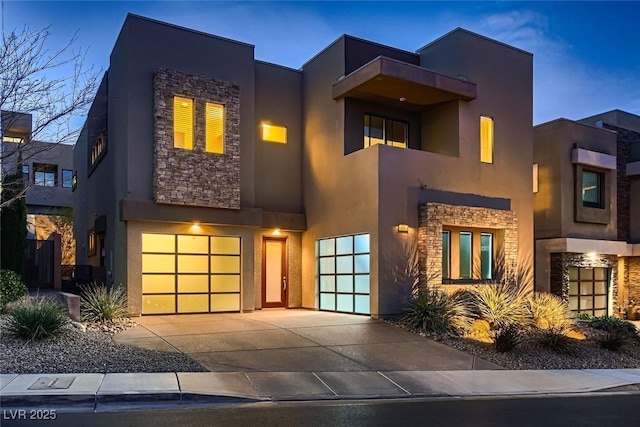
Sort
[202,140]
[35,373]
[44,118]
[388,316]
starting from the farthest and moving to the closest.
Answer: [202,140] < [388,316] < [44,118] < [35,373]

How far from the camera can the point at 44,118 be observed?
36.7 feet

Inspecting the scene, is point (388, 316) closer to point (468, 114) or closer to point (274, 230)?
point (274, 230)

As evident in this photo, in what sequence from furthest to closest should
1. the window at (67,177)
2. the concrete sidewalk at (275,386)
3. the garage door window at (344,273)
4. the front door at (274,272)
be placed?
1. the window at (67,177)
2. the front door at (274,272)
3. the garage door window at (344,273)
4. the concrete sidewalk at (275,386)

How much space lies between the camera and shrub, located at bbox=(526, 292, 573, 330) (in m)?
15.7

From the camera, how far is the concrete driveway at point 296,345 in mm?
11016

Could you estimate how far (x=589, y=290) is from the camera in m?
23.7

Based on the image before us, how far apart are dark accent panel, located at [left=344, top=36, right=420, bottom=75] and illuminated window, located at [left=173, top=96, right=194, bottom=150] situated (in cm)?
514

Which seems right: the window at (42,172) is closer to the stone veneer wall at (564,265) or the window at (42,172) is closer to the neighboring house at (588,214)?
the neighboring house at (588,214)

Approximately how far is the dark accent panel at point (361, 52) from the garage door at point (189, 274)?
22.5ft

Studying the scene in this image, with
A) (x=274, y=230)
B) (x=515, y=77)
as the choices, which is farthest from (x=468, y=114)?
(x=274, y=230)

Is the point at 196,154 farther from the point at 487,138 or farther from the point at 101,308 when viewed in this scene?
the point at 487,138

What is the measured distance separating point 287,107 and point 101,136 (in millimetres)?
7061

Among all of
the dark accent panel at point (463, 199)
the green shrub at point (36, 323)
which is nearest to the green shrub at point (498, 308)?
the dark accent panel at point (463, 199)

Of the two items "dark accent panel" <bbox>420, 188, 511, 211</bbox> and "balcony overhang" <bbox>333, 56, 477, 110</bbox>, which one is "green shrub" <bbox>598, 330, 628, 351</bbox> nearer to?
"dark accent panel" <bbox>420, 188, 511, 211</bbox>
